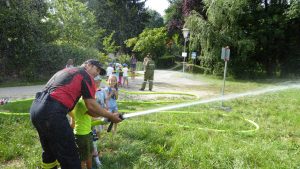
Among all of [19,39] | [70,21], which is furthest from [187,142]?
[70,21]

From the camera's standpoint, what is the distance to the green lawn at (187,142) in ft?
17.5

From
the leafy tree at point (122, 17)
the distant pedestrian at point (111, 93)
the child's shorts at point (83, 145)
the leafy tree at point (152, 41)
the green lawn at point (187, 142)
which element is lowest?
the green lawn at point (187, 142)

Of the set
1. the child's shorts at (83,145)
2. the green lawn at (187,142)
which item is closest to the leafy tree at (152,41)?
the green lawn at (187,142)

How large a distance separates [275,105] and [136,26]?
36048mm

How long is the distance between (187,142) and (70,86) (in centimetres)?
320

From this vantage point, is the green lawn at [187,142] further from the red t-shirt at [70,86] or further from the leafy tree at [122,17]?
the leafy tree at [122,17]

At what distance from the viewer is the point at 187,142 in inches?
242

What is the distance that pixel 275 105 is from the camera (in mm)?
11234

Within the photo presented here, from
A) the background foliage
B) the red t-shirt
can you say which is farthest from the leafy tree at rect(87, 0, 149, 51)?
the red t-shirt

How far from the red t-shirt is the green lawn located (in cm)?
191

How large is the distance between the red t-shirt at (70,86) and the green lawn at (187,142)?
1906 mm

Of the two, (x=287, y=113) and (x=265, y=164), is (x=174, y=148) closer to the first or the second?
(x=265, y=164)

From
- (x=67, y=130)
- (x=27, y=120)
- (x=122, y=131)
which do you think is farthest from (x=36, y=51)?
(x=67, y=130)

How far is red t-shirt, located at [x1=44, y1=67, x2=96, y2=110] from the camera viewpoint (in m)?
3.62
